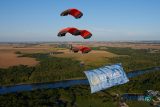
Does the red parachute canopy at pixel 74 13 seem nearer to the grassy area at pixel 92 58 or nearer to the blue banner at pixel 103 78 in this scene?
the blue banner at pixel 103 78

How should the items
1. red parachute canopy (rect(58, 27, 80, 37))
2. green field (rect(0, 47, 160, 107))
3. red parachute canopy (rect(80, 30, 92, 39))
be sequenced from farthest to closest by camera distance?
1. green field (rect(0, 47, 160, 107))
2. red parachute canopy (rect(80, 30, 92, 39))
3. red parachute canopy (rect(58, 27, 80, 37))

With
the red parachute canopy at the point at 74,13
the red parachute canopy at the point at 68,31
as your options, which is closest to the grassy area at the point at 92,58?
the red parachute canopy at the point at 68,31

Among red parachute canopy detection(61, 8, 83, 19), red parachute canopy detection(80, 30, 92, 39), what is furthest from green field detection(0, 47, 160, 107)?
red parachute canopy detection(61, 8, 83, 19)

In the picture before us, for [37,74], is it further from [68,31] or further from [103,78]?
[68,31]

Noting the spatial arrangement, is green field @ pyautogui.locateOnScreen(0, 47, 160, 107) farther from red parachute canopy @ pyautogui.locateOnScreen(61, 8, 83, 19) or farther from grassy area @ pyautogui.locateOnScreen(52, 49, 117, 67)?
red parachute canopy @ pyautogui.locateOnScreen(61, 8, 83, 19)

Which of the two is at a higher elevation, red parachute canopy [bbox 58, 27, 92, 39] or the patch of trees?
red parachute canopy [bbox 58, 27, 92, 39]

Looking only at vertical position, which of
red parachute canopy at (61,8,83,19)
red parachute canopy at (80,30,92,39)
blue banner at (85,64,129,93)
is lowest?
blue banner at (85,64,129,93)

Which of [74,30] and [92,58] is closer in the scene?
[74,30]

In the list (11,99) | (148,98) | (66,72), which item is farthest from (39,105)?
(66,72)

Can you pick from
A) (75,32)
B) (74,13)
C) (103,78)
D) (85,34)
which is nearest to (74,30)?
(75,32)

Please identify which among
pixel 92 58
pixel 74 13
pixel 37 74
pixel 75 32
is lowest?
pixel 37 74

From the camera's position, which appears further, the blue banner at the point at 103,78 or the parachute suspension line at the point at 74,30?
the blue banner at the point at 103,78
